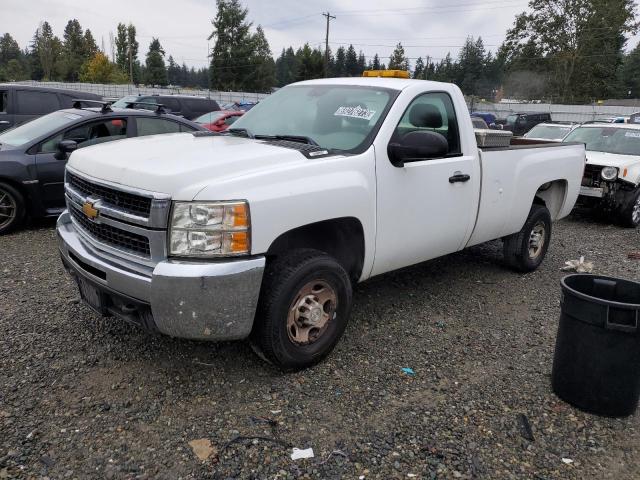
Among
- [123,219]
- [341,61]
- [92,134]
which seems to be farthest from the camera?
[341,61]

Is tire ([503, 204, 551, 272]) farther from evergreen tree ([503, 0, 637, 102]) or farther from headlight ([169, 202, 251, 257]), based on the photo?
evergreen tree ([503, 0, 637, 102])

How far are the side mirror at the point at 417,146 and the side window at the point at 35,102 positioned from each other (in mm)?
9415

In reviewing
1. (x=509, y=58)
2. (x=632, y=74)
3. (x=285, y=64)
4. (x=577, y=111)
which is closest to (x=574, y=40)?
(x=509, y=58)

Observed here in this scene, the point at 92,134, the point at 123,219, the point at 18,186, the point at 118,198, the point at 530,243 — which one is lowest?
the point at 530,243

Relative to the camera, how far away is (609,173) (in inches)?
340

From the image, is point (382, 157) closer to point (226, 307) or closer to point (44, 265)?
point (226, 307)

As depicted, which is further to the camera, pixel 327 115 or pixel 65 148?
pixel 65 148

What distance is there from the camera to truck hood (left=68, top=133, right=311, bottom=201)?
2.90 meters

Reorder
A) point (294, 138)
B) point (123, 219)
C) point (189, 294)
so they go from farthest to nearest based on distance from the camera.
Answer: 1. point (294, 138)
2. point (123, 219)
3. point (189, 294)

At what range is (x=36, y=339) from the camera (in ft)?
12.6

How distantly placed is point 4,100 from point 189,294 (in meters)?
10.0

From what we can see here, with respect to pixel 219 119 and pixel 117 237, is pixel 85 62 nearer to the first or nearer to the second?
pixel 219 119

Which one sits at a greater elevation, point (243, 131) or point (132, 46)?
point (132, 46)

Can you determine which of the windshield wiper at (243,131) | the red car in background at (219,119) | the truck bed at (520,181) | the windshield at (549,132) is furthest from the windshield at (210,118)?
the windshield wiper at (243,131)
